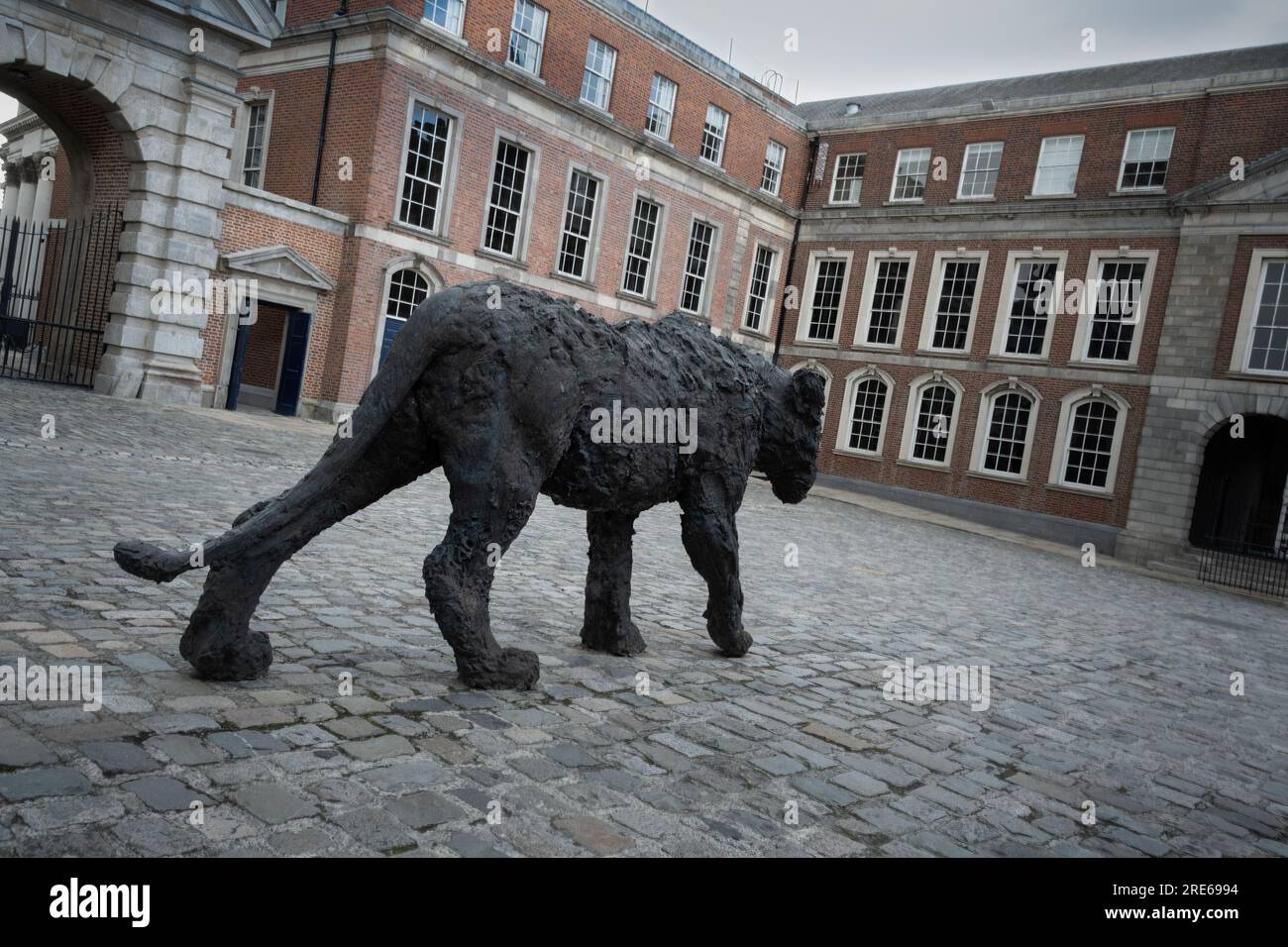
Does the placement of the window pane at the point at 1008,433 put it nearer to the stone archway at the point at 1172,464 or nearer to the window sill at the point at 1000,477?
the window sill at the point at 1000,477

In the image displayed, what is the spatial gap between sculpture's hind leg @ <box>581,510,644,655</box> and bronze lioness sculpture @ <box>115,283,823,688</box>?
0.23 m

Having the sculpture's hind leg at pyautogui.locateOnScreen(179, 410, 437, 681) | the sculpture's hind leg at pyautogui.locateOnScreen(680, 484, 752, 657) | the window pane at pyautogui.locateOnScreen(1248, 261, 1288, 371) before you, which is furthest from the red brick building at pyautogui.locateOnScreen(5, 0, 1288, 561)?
the sculpture's hind leg at pyautogui.locateOnScreen(179, 410, 437, 681)

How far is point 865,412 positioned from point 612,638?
25.3 m

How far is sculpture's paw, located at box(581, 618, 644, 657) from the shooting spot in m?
5.16

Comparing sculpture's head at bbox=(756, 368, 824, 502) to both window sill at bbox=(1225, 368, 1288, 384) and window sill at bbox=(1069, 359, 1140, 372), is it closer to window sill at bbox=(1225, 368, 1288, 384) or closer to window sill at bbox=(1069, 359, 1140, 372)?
window sill at bbox=(1225, 368, 1288, 384)

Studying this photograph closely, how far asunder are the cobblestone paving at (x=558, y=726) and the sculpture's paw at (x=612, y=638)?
0.07m

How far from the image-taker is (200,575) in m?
5.33

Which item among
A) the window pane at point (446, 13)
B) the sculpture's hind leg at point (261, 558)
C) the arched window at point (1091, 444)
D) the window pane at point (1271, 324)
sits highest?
the window pane at point (446, 13)

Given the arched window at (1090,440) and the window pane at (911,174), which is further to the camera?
the window pane at (911,174)

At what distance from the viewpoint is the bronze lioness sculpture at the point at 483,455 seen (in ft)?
11.8

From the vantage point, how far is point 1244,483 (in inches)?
936

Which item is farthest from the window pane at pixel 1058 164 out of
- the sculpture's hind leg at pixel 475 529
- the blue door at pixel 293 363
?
the sculpture's hind leg at pixel 475 529

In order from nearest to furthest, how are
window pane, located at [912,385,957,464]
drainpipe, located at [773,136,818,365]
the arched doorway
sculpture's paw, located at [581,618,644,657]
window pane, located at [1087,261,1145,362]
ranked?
sculpture's paw, located at [581,618,644,657]
the arched doorway
window pane, located at [1087,261,1145,362]
window pane, located at [912,385,957,464]
drainpipe, located at [773,136,818,365]
